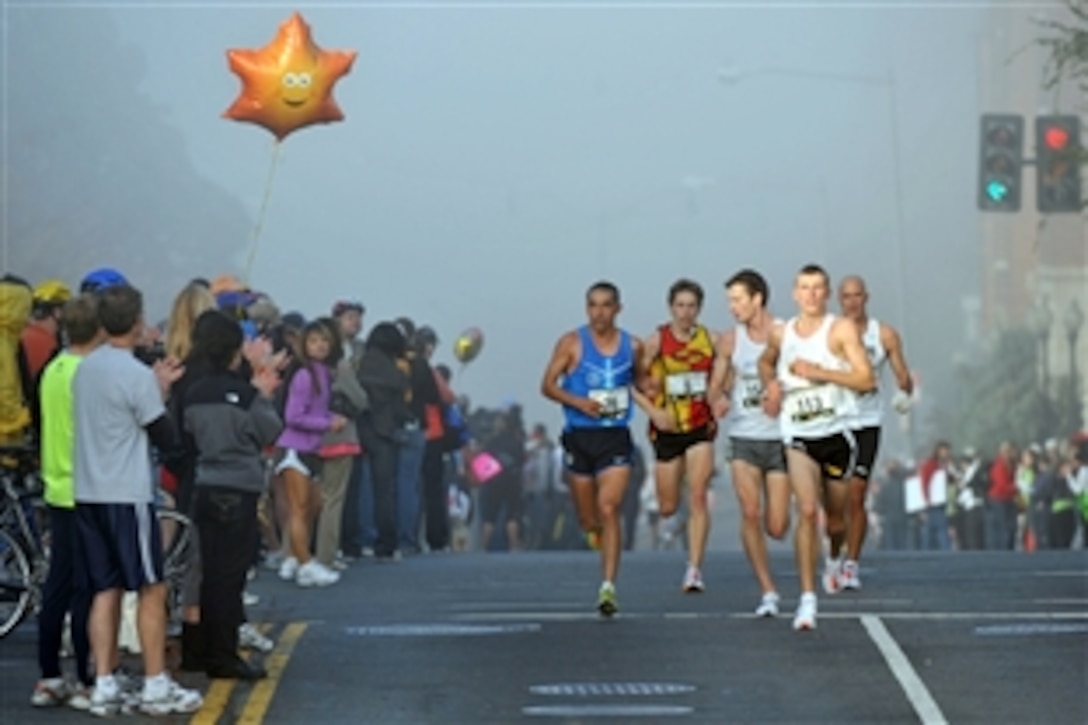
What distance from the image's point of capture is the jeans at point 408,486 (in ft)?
82.2

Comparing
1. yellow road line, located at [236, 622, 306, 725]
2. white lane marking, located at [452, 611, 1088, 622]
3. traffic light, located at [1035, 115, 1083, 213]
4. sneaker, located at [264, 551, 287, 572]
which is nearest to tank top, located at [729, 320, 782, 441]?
white lane marking, located at [452, 611, 1088, 622]

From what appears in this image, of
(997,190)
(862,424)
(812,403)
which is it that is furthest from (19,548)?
(997,190)

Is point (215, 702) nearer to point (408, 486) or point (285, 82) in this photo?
point (408, 486)

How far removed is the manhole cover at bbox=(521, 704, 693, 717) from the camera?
13.1m

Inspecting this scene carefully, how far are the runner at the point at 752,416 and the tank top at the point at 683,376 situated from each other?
0.15 meters

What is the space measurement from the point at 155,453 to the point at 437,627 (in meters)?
2.00

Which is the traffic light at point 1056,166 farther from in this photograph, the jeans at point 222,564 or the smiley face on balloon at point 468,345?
the jeans at point 222,564

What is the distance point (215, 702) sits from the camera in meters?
13.4

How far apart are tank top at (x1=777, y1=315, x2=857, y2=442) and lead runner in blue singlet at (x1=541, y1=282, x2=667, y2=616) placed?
46.6 inches

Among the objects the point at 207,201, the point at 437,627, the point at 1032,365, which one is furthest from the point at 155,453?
the point at 207,201

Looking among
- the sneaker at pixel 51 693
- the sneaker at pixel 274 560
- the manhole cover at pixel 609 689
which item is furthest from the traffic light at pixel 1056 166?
the sneaker at pixel 51 693

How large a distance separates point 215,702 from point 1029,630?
14.8 ft

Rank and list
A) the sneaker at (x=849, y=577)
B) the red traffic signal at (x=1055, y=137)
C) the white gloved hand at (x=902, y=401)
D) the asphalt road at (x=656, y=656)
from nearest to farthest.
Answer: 1. the asphalt road at (x=656, y=656)
2. the sneaker at (x=849, y=577)
3. the white gloved hand at (x=902, y=401)
4. the red traffic signal at (x=1055, y=137)

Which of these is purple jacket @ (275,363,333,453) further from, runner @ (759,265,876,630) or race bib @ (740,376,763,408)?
runner @ (759,265,876,630)
